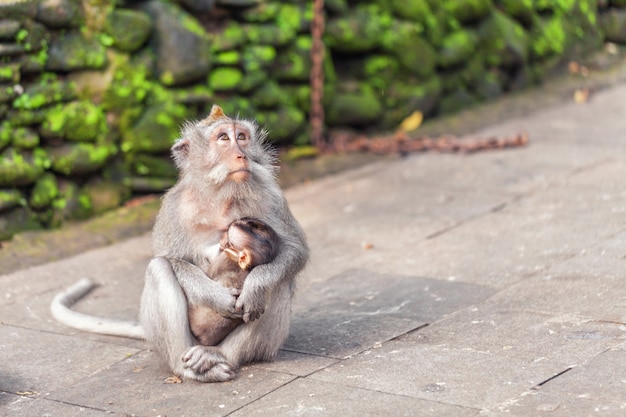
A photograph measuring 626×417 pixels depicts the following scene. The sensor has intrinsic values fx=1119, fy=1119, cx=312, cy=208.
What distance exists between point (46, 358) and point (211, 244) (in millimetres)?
1035

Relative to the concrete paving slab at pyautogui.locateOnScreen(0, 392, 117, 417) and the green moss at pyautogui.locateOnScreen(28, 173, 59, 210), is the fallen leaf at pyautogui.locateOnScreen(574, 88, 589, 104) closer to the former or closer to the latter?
the green moss at pyautogui.locateOnScreen(28, 173, 59, 210)

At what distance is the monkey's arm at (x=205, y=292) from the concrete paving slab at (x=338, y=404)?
43 centimetres

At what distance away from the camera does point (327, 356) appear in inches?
198

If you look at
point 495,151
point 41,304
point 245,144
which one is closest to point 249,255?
point 245,144

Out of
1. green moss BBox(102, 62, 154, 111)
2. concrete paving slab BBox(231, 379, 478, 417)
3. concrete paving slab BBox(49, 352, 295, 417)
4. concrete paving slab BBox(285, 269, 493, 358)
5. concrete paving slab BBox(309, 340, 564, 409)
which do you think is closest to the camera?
concrete paving slab BBox(231, 379, 478, 417)

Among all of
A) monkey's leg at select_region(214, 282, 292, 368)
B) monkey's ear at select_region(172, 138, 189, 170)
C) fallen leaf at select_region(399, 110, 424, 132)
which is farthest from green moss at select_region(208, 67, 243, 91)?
monkey's leg at select_region(214, 282, 292, 368)

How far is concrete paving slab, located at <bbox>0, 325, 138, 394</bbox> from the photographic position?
196 inches

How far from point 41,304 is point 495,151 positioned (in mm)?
4111

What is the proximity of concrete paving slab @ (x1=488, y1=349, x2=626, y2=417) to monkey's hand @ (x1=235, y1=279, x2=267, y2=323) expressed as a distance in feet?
3.60

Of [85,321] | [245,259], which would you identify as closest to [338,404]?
[245,259]

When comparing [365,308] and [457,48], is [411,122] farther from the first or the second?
[365,308]

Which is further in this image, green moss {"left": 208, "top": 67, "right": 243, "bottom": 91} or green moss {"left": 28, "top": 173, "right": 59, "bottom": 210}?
green moss {"left": 208, "top": 67, "right": 243, "bottom": 91}

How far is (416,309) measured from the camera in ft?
18.6

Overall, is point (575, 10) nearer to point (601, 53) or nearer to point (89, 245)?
point (601, 53)
